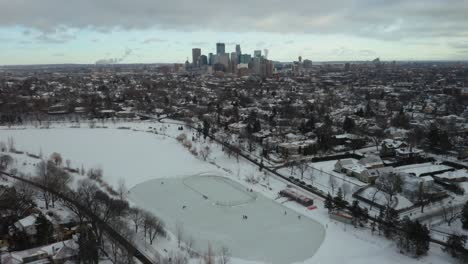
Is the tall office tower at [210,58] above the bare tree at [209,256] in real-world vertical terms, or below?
above

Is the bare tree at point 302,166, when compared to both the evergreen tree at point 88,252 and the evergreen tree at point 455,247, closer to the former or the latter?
the evergreen tree at point 455,247

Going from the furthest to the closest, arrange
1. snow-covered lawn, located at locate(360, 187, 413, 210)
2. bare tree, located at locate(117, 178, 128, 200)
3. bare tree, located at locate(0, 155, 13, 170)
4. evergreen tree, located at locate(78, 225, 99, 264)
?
bare tree, located at locate(0, 155, 13, 170), bare tree, located at locate(117, 178, 128, 200), snow-covered lawn, located at locate(360, 187, 413, 210), evergreen tree, located at locate(78, 225, 99, 264)

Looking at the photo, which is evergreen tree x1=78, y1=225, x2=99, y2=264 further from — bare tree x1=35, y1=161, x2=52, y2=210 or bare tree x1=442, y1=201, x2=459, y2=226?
bare tree x1=442, y1=201, x2=459, y2=226

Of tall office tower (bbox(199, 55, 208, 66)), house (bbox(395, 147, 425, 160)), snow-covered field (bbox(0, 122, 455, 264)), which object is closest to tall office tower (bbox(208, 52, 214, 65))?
tall office tower (bbox(199, 55, 208, 66))

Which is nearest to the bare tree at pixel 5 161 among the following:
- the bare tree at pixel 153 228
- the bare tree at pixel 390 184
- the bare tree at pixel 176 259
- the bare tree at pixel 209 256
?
the bare tree at pixel 153 228

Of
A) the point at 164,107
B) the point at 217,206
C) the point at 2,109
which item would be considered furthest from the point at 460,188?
the point at 2,109

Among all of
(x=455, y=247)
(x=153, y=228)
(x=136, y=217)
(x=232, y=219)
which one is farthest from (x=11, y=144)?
(x=455, y=247)
